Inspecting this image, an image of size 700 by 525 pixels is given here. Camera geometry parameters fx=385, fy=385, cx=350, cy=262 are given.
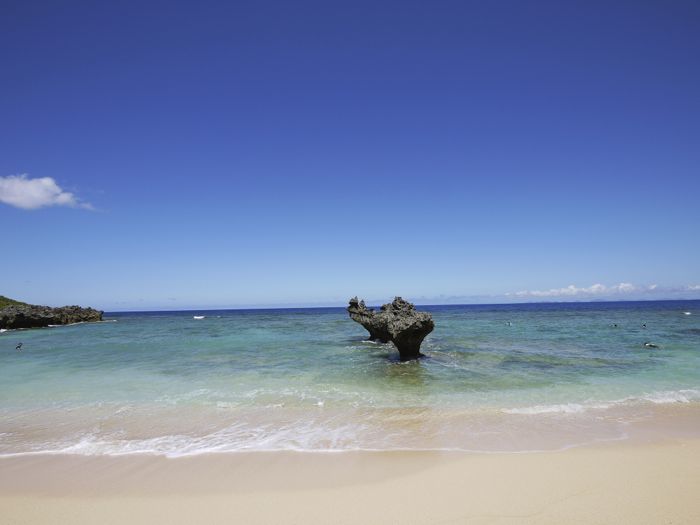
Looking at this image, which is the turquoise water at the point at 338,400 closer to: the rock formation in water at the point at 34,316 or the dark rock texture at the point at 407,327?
the dark rock texture at the point at 407,327

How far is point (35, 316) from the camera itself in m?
47.8

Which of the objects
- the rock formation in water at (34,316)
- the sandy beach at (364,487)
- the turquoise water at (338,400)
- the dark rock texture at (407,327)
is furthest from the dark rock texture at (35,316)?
the sandy beach at (364,487)

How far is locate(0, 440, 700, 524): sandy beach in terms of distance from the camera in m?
4.59

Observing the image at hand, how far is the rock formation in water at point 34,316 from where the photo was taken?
4566 cm

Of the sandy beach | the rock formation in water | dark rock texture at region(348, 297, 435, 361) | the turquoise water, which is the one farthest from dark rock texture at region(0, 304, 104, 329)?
the sandy beach

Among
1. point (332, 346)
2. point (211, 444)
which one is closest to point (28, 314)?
point (332, 346)

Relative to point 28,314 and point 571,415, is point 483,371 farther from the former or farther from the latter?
point 28,314

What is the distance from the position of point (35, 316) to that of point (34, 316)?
0.11m

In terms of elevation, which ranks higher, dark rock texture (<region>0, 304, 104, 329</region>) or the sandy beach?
dark rock texture (<region>0, 304, 104, 329</region>)

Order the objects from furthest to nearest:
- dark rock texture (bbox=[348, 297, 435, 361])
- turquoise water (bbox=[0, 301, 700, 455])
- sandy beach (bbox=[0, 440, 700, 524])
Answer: dark rock texture (bbox=[348, 297, 435, 361]), turquoise water (bbox=[0, 301, 700, 455]), sandy beach (bbox=[0, 440, 700, 524])

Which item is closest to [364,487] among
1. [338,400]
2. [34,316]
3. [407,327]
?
[338,400]

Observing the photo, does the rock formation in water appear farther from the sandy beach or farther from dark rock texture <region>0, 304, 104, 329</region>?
the sandy beach

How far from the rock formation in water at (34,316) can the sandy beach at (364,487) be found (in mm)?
51984

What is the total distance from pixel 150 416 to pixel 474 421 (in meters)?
7.36
